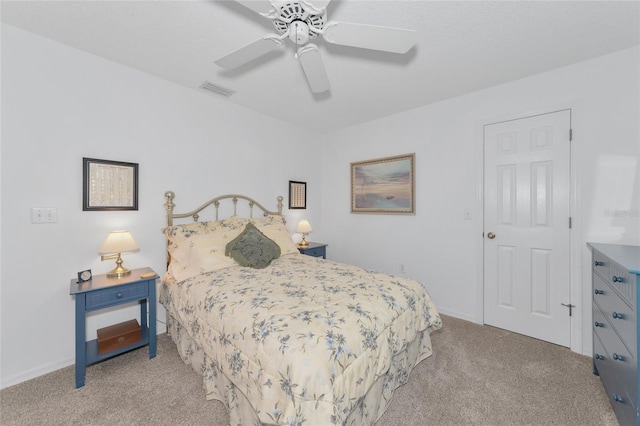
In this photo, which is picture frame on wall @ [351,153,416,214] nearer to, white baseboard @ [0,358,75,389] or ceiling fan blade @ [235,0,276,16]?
ceiling fan blade @ [235,0,276,16]

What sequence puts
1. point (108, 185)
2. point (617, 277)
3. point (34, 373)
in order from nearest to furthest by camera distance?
point (617, 277), point (34, 373), point (108, 185)

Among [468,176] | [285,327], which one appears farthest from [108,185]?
[468,176]

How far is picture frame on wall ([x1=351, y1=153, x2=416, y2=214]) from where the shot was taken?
352 centimetres

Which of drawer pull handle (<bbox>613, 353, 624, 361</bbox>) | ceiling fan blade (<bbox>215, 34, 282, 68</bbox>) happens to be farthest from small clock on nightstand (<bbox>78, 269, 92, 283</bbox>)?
drawer pull handle (<bbox>613, 353, 624, 361</bbox>)

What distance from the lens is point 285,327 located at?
135cm

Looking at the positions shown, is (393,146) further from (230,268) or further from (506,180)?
(230,268)

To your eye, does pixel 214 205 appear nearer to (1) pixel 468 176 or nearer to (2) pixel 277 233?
(2) pixel 277 233

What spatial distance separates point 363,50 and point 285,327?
2.20m

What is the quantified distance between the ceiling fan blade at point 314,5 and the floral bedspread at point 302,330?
A: 160 cm

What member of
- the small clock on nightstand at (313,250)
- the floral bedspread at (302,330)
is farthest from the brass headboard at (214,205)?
the floral bedspread at (302,330)

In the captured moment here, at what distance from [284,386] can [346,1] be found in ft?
7.18

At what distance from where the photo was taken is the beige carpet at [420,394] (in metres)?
1.64

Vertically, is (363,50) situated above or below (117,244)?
above

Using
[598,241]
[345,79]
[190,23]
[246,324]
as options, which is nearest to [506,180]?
[598,241]
